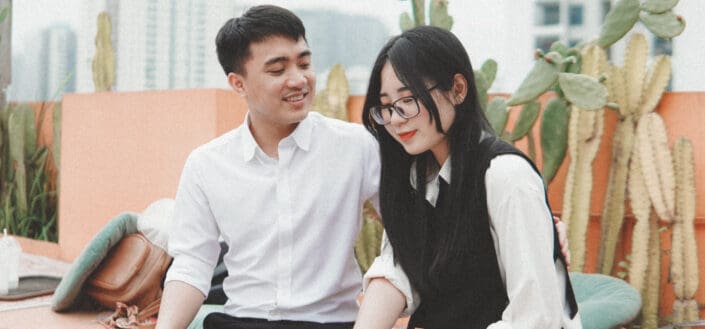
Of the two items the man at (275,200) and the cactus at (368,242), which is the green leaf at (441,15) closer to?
the cactus at (368,242)

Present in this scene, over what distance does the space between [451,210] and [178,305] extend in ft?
2.22

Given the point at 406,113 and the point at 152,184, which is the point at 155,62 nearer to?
the point at 152,184

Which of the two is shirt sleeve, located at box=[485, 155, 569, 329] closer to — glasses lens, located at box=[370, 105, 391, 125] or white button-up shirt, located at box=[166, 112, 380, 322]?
glasses lens, located at box=[370, 105, 391, 125]

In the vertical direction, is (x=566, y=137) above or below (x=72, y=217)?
above

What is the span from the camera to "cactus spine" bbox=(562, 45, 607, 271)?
9.07ft

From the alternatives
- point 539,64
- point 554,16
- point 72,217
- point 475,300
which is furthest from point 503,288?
point 72,217

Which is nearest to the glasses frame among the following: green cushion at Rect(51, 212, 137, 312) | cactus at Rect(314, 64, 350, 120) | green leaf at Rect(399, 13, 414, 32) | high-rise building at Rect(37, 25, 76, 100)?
green cushion at Rect(51, 212, 137, 312)

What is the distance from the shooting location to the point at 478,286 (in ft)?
4.46

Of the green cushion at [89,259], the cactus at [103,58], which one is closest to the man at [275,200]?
the green cushion at [89,259]

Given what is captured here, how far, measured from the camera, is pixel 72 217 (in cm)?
420

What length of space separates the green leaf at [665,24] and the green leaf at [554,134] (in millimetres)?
389

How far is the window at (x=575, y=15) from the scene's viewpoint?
312cm

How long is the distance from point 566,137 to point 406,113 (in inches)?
63.5

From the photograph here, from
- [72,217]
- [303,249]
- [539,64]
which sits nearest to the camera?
[303,249]
